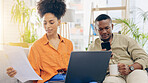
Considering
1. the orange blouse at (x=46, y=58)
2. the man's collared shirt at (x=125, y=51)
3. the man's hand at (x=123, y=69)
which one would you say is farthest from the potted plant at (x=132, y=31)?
the orange blouse at (x=46, y=58)

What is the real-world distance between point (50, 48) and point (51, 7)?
0.39 metres

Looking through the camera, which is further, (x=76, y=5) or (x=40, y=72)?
(x=76, y=5)

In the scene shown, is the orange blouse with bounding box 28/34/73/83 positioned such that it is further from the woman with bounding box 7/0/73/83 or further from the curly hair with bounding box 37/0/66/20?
the curly hair with bounding box 37/0/66/20

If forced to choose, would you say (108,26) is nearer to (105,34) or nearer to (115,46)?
(105,34)

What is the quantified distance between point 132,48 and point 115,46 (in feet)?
0.58

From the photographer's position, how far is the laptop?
111cm

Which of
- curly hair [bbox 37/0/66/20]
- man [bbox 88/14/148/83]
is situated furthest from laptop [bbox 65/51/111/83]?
curly hair [bbox 37/0/66/20]

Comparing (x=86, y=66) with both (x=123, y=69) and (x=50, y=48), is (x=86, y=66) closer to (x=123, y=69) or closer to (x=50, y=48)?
(x=50, y=48)

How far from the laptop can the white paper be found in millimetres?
292

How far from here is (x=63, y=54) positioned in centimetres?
173

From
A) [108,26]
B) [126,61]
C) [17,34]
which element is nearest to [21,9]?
[17,34]

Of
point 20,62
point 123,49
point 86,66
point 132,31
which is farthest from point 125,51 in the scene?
point 132,31

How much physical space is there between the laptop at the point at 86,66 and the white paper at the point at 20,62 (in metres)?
0.29

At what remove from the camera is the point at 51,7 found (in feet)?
5.86
